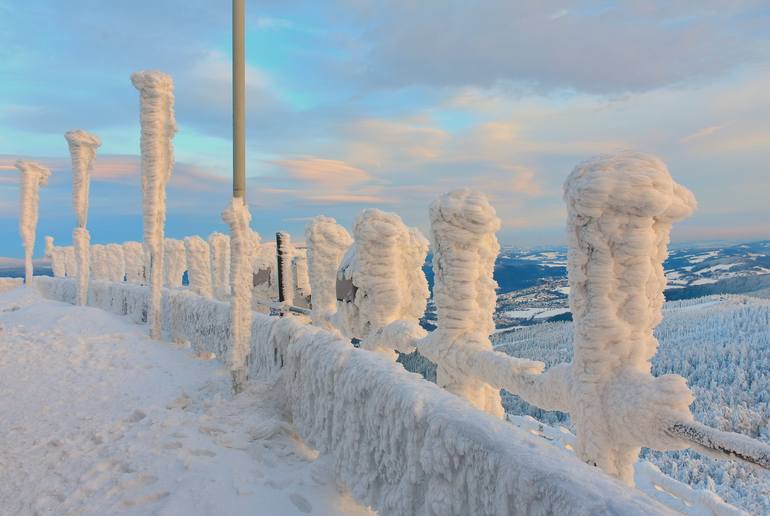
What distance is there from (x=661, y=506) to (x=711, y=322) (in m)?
26.3

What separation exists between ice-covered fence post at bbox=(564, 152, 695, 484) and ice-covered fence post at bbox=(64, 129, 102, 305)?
1897 centimetres

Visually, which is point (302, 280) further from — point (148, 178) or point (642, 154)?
point (642, 154)

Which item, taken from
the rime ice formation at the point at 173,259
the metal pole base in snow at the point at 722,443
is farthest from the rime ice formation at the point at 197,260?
the metal pole base in snow at the point at 722,443

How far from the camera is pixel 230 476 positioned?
4.37m

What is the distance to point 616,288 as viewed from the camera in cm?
288

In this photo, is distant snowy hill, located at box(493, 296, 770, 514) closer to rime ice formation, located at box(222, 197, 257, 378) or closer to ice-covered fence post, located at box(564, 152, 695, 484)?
ice-covered fence post, located at box(564, 152, 695, 484)

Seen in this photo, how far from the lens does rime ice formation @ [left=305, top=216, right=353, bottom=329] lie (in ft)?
29.7

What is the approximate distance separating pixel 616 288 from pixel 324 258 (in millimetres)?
6614

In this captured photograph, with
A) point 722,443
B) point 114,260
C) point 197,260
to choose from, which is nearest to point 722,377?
point 722,443

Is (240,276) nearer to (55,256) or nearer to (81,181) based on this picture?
(81,181)

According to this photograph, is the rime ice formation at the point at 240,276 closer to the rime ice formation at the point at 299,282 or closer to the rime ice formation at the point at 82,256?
the rime ice formation at the point at 299,282

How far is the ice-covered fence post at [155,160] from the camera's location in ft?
39.9

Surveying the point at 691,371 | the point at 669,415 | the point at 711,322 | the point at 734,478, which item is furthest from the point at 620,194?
the point at 711,322

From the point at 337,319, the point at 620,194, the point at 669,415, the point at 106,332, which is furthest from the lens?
the point at 106,332
